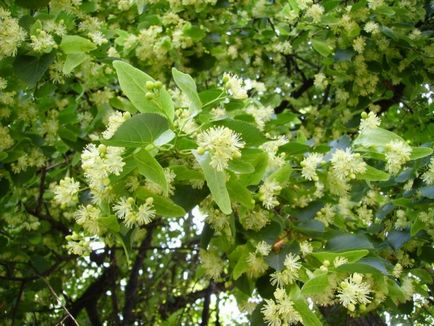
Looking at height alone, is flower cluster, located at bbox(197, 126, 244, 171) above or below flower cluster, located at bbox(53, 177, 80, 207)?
above

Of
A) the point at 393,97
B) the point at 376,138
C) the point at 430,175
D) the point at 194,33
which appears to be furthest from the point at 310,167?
the point at 393,97

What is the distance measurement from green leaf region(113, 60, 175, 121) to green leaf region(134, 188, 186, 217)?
0.65 ft

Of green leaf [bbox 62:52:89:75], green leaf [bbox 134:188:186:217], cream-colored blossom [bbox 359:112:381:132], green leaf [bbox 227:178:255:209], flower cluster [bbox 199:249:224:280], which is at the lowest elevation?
flower cluster [bbox 199:249:224:280]

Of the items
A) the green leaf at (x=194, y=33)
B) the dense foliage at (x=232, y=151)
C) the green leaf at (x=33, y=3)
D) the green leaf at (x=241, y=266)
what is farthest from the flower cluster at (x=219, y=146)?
the green leaf at (x=194, y=33)

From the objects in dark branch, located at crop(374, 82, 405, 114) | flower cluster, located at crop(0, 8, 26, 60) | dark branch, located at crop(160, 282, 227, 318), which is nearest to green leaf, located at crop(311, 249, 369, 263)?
flower cluster, located at crop(0, 8, 26, 60)

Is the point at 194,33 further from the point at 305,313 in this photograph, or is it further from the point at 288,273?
the point at 305,313

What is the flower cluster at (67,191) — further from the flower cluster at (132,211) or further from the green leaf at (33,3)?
the green leaf at (33,3)

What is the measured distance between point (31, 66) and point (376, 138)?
1131 mm

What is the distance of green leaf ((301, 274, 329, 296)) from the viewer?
4.08ft

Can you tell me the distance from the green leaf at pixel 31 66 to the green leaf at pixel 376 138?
1027 mm

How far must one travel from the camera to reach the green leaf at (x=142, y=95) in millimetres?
1226

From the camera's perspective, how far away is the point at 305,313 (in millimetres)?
1297

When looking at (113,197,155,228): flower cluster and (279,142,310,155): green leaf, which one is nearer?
(113,197,155,228): flower cluster

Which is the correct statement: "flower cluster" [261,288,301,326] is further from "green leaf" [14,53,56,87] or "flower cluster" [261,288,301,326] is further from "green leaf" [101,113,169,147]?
"green leaf" [14,53,56,87]
